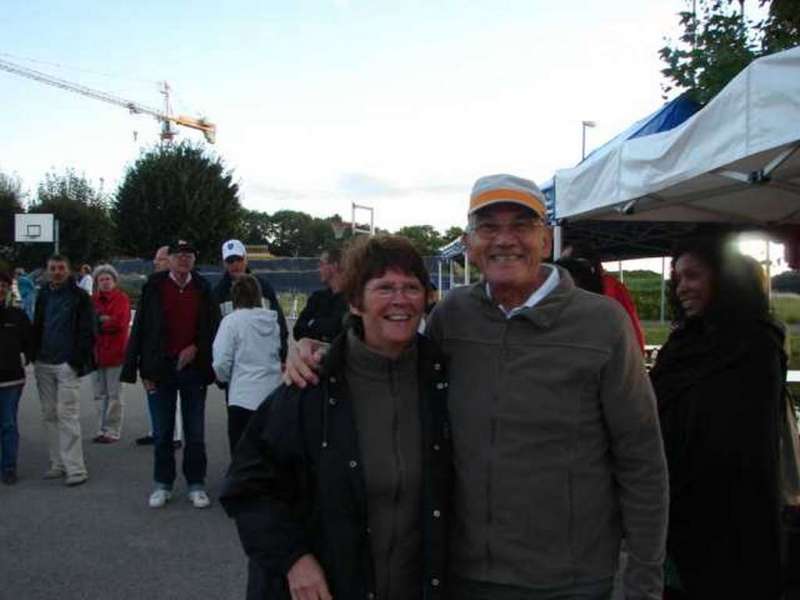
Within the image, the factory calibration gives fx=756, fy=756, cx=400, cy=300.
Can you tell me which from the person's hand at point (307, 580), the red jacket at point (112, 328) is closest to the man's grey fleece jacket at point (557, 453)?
the person's hand at point (307, 580)

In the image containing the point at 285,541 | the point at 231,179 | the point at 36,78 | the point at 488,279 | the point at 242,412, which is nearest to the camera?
the point at 285,541

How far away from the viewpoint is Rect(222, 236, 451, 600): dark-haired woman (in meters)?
1.92

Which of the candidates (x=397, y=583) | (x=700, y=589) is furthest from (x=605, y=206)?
(x=397, y=583)

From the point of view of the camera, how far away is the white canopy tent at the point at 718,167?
2895mm

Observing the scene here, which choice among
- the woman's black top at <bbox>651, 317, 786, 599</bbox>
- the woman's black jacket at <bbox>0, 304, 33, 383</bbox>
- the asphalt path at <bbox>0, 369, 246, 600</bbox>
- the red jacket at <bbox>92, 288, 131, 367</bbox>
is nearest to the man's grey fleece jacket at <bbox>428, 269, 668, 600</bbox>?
the woman's black top at <bbox>651, 317, 786, 599</bbox>

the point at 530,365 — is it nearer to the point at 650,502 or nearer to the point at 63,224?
the point at 650,502

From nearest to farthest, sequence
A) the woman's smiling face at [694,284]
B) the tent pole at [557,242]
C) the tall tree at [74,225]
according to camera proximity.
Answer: the woman's smiling face at [694,284] < the tent pole at [557,242] < the tall tree at [74,225]

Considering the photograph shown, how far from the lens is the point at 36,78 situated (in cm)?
8300

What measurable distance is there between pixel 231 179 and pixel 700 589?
145 ft

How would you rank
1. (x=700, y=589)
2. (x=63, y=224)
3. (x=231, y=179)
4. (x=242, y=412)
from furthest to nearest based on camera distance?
(x=231, y=179), (x=63, y=224), (x=242, y=412), (x=700, y=589)

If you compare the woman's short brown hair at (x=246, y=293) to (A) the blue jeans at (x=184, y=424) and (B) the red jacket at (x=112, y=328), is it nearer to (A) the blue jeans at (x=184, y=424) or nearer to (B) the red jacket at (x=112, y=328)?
(A) the blue jeans at (x=184, y=424)

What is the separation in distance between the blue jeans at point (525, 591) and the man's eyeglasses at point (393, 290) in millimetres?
770

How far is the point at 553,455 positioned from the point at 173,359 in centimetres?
421

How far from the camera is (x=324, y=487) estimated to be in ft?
6.35
